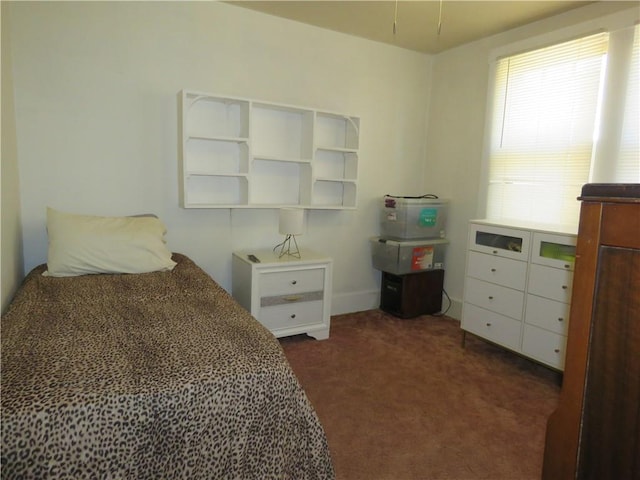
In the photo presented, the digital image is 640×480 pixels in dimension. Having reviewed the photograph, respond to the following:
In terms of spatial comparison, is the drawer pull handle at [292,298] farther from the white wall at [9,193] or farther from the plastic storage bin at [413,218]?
the white wall at [9,193]

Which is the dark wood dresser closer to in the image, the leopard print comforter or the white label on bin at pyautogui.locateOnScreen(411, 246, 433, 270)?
the leopard print comforter

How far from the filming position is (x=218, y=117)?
283 cm

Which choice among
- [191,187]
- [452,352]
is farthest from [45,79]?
[452,352]

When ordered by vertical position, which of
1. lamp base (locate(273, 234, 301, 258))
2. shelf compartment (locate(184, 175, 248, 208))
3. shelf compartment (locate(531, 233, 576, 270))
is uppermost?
Answer: shelf compartment (locate(184, 175, 248, 208))

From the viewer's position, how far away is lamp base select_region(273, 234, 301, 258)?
118 inches

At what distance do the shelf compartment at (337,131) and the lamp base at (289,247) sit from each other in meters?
0.82

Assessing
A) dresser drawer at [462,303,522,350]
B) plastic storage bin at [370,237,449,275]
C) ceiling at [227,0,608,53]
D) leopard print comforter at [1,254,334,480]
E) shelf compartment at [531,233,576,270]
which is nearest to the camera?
leopard print comforter at [1,254,334,480]

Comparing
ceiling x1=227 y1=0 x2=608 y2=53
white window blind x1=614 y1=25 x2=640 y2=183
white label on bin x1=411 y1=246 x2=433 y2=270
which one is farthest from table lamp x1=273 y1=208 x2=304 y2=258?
white window blind x1=614 y1=25 x2=640 y2=183

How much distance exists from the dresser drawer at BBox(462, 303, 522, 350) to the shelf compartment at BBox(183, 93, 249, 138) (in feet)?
6.73

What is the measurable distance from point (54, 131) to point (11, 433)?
82.0 inches

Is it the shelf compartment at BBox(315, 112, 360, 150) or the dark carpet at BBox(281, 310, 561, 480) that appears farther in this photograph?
the shelf compartment at BBox(315, 112, 360, 150)

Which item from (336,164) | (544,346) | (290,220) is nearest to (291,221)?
(290,220)

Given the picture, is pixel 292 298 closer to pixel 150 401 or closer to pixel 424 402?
pixel 424 402

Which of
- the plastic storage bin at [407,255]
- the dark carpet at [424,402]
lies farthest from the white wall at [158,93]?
the dark carpet at [424,402]
